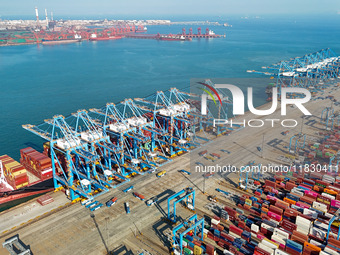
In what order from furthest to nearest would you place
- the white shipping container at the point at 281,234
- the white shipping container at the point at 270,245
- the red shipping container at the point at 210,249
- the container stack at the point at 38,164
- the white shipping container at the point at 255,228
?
1. the container stack at the point at 38,164
2. the white shipping container at the point at 255,228
3. the white shipping container at the point at 281,234
4. the white shipping container at the point at 270,245
5. the red shipping container at the point at 210,249

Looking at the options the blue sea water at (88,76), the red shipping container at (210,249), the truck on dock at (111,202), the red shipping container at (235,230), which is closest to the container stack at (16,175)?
the truck on dock at (111,202)

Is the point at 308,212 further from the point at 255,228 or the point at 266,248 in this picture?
the point at 266,248

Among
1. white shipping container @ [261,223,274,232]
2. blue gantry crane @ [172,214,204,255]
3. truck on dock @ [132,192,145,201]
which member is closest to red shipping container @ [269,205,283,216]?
white shipping container @ [261,223,274,232]

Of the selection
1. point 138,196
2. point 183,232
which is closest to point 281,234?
point 183,232

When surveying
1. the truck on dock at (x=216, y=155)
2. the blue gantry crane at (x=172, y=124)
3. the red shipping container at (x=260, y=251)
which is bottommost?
the truck on dock at (x=216, y=155)

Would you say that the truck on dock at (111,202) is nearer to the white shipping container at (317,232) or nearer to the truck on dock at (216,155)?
the truck on dock at (216,155)

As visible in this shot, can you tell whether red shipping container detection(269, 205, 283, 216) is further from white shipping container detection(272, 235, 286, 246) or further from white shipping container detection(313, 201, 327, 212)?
white shipping container detection(313, 201, 327, 212)

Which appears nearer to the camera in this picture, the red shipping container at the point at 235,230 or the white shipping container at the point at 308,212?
the red shipping container at the point at 235,230
